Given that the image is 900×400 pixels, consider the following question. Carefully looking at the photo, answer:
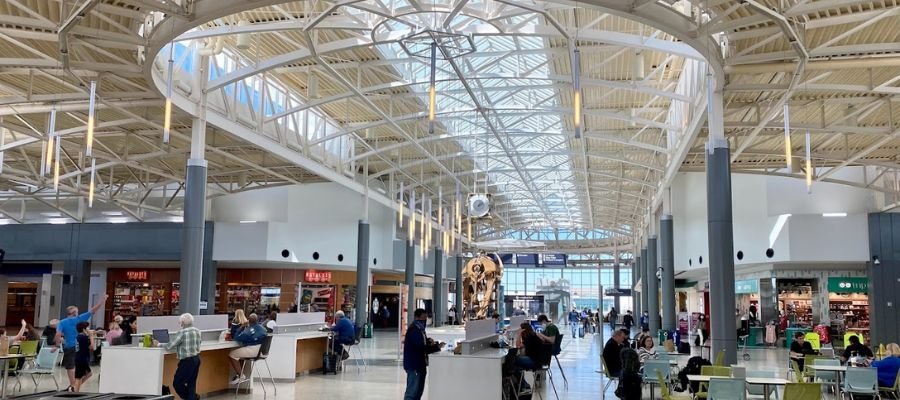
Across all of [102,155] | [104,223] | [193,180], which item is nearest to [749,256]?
[193,180]

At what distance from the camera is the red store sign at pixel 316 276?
33500 mm

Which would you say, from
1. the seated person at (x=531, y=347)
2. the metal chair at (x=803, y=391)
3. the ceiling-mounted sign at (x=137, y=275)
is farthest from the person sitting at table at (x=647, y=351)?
the ceiling-mounted sign at (x=137, y=275)

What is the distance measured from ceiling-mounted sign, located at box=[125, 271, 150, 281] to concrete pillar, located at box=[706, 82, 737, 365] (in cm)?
2626

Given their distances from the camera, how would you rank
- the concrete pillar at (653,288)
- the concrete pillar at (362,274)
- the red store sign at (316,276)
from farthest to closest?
the red store sign at (316,276) < the concrete pillar at (653,288) < the concrete pillar at (362,274)

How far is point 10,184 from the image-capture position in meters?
29.7

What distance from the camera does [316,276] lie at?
3372 cm

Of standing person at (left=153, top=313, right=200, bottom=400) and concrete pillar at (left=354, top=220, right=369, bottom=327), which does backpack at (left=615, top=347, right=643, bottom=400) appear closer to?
standing person at (left=153, top=313, right=200, bottom=400)

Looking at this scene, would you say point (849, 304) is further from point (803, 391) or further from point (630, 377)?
point (803, 391)

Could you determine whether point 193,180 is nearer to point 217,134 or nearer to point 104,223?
point 217,134

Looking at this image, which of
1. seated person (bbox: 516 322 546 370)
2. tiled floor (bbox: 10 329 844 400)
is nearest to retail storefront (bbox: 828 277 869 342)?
tiled floor (bbox: 10 329 844 400)

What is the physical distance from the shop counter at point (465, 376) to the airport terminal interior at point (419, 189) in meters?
0.03

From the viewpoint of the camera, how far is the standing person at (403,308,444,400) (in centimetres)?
1059

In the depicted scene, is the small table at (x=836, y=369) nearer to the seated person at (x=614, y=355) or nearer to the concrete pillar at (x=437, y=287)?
the seated person at (x=614, y=355)

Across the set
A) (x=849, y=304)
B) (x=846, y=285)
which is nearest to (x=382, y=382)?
(x=846, y=285)
